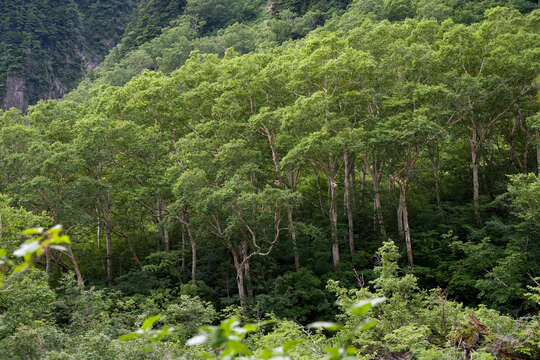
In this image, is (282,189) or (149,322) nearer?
(149,322)

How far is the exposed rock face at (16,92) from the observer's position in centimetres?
6456

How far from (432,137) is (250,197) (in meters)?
7.36

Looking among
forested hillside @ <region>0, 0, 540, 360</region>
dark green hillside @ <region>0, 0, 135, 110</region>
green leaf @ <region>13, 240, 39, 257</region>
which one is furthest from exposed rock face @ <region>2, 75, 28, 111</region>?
green leaf @ <region>13, 240, 39, 257</region>

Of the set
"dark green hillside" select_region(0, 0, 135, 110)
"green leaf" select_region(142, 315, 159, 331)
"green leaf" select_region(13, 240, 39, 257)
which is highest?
"dark green hillside" select_region(0, 0, 135, 110)

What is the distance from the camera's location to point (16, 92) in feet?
216

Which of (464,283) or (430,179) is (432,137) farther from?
(430,179)

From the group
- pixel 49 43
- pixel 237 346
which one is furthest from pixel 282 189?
pixel 49 43

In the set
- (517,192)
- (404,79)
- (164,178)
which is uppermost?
(404,79)

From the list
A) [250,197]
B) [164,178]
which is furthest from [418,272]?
[164,178]

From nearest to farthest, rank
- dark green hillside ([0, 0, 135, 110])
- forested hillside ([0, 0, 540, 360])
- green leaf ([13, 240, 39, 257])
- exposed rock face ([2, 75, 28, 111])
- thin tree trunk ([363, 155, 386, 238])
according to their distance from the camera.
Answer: green leaf ([13, 240, 39, 257]), forested hillside ([0, 0, 540, 360]), thin tree trunk ([363, 155, 386, 238]), exposed rock face ([2, 75, 28, 111]), dark green hillside ([0, 0, 135, 110])

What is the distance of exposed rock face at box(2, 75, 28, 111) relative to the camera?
6456 centimetres

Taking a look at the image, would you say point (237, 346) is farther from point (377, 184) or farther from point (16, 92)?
point (16, 92)

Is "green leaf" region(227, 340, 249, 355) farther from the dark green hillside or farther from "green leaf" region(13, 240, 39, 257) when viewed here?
the dark green hillside

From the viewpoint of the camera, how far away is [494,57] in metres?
18.3
